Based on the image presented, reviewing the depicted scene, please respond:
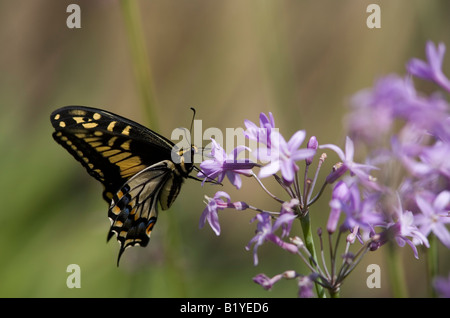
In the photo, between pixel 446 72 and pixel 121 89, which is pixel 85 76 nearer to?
pixel 121 89

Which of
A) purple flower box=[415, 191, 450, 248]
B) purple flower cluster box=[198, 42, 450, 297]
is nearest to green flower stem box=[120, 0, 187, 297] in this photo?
purple flower cluster box=[198, 42, 450, 297]

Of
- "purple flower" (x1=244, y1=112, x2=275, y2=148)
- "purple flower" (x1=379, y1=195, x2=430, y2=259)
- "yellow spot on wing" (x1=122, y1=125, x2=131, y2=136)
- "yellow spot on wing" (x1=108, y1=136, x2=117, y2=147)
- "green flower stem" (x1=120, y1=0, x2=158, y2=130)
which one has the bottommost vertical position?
"purple flower" (x1=379, y1=195, x2=430, y2=259)

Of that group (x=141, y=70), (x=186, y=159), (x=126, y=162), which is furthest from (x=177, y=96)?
(x=186, y=159)

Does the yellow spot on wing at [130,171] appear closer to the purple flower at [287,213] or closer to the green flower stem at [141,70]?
the green flower stem at [141,70]

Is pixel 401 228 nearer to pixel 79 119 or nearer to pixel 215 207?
pixel 215 207

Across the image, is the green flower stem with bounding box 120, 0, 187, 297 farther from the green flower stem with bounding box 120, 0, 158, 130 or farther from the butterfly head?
the butterfly head

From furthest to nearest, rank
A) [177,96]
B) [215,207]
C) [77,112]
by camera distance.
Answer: [177,96] < [77,112] < [215,207]
